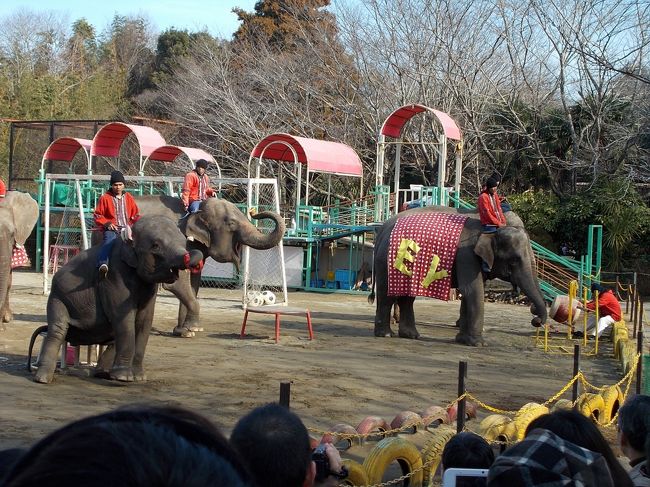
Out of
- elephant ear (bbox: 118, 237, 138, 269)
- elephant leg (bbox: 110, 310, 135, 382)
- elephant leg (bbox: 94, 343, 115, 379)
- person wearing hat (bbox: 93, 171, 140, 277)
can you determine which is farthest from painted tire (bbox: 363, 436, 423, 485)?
person wearing hat (bbox: 93, 171, 140, 277)

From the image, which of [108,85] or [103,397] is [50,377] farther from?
[108,85]

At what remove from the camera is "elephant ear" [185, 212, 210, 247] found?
16172 millimetres

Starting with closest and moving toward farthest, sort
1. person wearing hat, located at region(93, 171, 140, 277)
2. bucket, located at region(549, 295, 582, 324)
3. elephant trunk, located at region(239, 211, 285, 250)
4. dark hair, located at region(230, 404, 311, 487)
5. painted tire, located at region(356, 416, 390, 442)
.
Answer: dark hair, located at region(230, 404, 311, 487) → painted tire, located at region(356, 416, 390, 442) → person wearing hat, located at region(93, 171, 140, 277) → elephant trunk, located at region(239, 211, 285, 250) → bucket, located at region(549, 295, 582, 324)

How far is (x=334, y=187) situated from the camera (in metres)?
37.0

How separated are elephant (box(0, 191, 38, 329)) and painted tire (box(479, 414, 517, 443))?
931 centimetres

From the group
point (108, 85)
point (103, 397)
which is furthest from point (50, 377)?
point (108, 85)

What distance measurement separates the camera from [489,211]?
16578mm

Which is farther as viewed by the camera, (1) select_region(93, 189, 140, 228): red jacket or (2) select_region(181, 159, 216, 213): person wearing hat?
(2) select_region(181, 159, 216, 213): person wearing hat

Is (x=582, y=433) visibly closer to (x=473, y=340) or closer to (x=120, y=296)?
(x=120, y=296)

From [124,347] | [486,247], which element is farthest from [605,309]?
[124,347]

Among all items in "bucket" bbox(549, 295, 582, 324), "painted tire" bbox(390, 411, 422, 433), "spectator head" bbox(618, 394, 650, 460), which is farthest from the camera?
"bucket" bbox(549, 295, 582, 324)

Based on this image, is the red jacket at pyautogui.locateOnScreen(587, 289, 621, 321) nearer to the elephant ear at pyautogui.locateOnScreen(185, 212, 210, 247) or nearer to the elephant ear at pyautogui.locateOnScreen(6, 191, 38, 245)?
the elephant ear at pyautogui.locateOnScreen(185, 212, 210, 247)

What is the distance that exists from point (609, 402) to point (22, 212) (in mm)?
10398

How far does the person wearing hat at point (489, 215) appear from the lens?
16.5 metres
